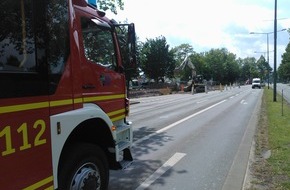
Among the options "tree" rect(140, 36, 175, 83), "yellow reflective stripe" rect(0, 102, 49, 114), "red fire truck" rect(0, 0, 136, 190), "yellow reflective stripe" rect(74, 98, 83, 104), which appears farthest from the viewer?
"tree" rect(140, 36, 175, 83)

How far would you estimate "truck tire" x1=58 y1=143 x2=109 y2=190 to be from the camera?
4305 millimetres

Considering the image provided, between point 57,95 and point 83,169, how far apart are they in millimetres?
1042

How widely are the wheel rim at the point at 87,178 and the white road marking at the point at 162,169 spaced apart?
1517 millimetres

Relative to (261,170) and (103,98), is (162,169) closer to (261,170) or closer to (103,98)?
(261,170)

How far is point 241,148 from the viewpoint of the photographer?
31.9 feet

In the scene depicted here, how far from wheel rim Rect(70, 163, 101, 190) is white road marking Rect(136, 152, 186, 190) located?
1.52 m

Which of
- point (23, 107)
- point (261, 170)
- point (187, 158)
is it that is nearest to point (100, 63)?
point (23, 107)

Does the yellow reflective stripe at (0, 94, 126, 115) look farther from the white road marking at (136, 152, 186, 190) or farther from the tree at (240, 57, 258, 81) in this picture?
the tree at (240, 57, 258, 81)

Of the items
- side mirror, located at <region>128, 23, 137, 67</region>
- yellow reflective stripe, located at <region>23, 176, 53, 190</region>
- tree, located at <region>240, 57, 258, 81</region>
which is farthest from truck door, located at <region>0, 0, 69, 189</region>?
tree, located at <region>240, 57, 258, 81</region>

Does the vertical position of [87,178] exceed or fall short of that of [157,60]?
it falls short

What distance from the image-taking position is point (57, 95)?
4059 millimetres

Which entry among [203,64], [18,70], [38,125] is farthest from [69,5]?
[203,64]

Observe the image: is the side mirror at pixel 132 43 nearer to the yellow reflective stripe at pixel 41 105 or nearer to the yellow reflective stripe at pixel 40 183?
the yellow reflective stripe at pixel 41 105

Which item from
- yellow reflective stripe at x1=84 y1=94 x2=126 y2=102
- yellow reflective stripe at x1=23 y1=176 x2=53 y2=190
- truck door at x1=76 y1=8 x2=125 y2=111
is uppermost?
truck door at x1=76 y1=8 x2=125 y2=111
